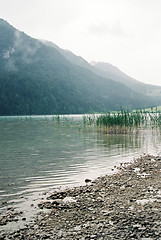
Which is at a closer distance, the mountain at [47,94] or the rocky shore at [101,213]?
the rocky shore at [101,213]

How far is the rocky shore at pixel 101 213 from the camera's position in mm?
4709

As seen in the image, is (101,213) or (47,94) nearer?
(101,213)

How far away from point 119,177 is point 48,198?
3.10 meters

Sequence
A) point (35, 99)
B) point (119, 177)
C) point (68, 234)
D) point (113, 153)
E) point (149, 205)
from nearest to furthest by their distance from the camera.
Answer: point (68, 234) < point (149, 205) < point (119, 177) < point (113, 153) < point (35, 99)

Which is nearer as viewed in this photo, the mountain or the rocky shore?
the rocky shore

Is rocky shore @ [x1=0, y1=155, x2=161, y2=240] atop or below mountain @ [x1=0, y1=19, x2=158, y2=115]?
below

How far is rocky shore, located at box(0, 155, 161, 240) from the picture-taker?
15.5ft

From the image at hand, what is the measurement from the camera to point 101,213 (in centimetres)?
566

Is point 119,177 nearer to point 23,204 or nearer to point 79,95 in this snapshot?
point 23,204

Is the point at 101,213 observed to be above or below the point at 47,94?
below

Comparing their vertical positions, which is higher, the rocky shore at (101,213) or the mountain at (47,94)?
the mountain at (47,94)

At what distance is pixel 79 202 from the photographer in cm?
648

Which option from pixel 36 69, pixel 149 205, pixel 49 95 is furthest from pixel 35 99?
pixel 149 205

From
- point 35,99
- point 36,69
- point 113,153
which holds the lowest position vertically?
point 113,153
